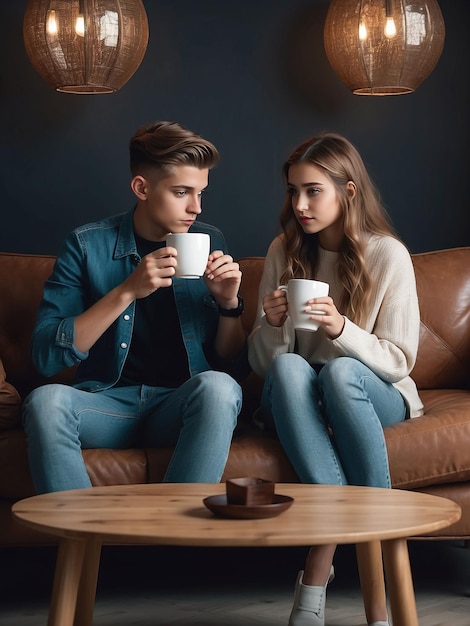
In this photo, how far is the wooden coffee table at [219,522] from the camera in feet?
4.70

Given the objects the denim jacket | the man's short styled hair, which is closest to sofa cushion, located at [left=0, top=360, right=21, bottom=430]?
the denim jacket

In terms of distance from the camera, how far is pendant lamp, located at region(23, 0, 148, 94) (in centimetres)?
308

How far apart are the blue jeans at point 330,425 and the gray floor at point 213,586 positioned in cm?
35

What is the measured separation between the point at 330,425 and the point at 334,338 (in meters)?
0.22

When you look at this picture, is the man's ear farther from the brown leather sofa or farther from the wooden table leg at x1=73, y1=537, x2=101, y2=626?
the wooden table leg at x1=73, y1=537, x2=101, y2=626

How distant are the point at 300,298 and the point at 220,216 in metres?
1.39

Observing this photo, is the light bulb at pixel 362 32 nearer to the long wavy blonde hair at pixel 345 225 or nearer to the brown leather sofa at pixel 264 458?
the long wavy blonde hair at pixel 345 225

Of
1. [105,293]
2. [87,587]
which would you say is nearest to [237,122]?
[105,293]

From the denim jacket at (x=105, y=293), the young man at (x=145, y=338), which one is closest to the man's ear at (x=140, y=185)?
the young man at (x=145, y=338)

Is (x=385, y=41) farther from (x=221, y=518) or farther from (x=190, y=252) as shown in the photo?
(x=221, y=518)

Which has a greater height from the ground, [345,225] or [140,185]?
[140,185]

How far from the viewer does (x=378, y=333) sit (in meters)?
2.56

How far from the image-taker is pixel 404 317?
255 cm

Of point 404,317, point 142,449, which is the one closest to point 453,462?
point 404,317
